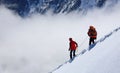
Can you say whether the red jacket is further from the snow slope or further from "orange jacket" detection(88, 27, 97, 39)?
"orange jacket" detection(88, 27, 97, 39)

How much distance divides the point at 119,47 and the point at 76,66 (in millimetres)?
Result: 7957

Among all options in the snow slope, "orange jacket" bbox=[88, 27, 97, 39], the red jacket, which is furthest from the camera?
the red jacket

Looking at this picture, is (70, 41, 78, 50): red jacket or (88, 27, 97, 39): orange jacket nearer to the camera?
(88, 27, 97, 39): orange jacket

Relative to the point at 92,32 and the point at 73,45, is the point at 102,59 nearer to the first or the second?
the point at 92,32

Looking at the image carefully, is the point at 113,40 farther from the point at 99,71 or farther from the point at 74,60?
the point at 74,60

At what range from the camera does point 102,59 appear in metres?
33.1

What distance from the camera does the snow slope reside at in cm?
3075

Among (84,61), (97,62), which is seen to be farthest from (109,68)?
(84,61)

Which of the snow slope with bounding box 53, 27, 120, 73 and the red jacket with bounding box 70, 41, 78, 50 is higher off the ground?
the snow slope with bounding box 53, 27, 120, 73

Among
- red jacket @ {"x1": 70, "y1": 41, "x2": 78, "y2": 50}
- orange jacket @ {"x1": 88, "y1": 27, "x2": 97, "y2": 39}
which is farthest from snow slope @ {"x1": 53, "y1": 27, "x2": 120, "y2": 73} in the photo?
red jacket @ {"x1": 70, "y1": 41, "x2": 78, "y2": 50}

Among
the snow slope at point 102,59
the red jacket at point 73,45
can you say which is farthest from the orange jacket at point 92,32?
the red jacket at point 73,45

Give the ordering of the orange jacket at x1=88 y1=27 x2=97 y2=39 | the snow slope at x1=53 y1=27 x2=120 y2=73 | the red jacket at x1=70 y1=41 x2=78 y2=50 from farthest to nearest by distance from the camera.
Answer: the red jacket at x1=70 y1=41 x2=78 y2=50 → the orange jacket at x1=88 y1=27 x2=97 y2=39 → the snow slope at x1=53 y1=27 x2=120 y2=73

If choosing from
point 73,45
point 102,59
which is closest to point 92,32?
point 73,45

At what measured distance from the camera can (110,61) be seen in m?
31.4
